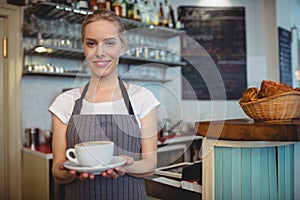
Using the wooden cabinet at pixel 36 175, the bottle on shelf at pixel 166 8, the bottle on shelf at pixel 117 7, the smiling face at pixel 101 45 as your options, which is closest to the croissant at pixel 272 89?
the smiling face at pixel 101 45

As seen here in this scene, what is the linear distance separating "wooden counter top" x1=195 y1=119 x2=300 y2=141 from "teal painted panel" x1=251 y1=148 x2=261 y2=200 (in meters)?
0.05

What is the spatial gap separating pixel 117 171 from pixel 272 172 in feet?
1.30

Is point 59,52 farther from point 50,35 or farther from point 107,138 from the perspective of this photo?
point 107,138

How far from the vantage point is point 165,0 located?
2.02 metres

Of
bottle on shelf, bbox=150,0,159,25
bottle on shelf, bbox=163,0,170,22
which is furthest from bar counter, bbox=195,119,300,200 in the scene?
bottle on shelf, bbox=163,0,170,22

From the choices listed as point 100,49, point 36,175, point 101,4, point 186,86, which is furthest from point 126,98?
point 101,4

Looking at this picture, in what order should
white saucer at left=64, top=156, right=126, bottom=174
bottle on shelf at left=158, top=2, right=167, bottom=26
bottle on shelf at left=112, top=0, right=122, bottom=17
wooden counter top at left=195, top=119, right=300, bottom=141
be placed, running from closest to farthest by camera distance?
1. white saucer at left=64, top=156, right=126, bottom=174
2. wooden counter top at left=195, top=119, right=300, bottom=141
3. bottle on shelf at left=112, top=0, right=122, bottom=17
4. bottle on shelf at left=158, top=2, right=167, bottom=26

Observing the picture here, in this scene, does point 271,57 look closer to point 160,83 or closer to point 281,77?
point 281,77

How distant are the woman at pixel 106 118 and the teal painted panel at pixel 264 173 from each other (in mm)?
265

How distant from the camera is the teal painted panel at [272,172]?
0.73 metres

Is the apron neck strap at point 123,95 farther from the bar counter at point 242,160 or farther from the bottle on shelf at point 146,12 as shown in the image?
the bottle on shelf at point 146,12

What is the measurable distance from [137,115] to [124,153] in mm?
84

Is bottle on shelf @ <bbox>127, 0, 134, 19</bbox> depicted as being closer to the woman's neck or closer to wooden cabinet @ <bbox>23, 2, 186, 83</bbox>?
wooden cabinet @ <bbox>23, 2, 186, 83</bbox>

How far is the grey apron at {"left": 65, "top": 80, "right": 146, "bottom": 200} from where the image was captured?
62 centimetres
